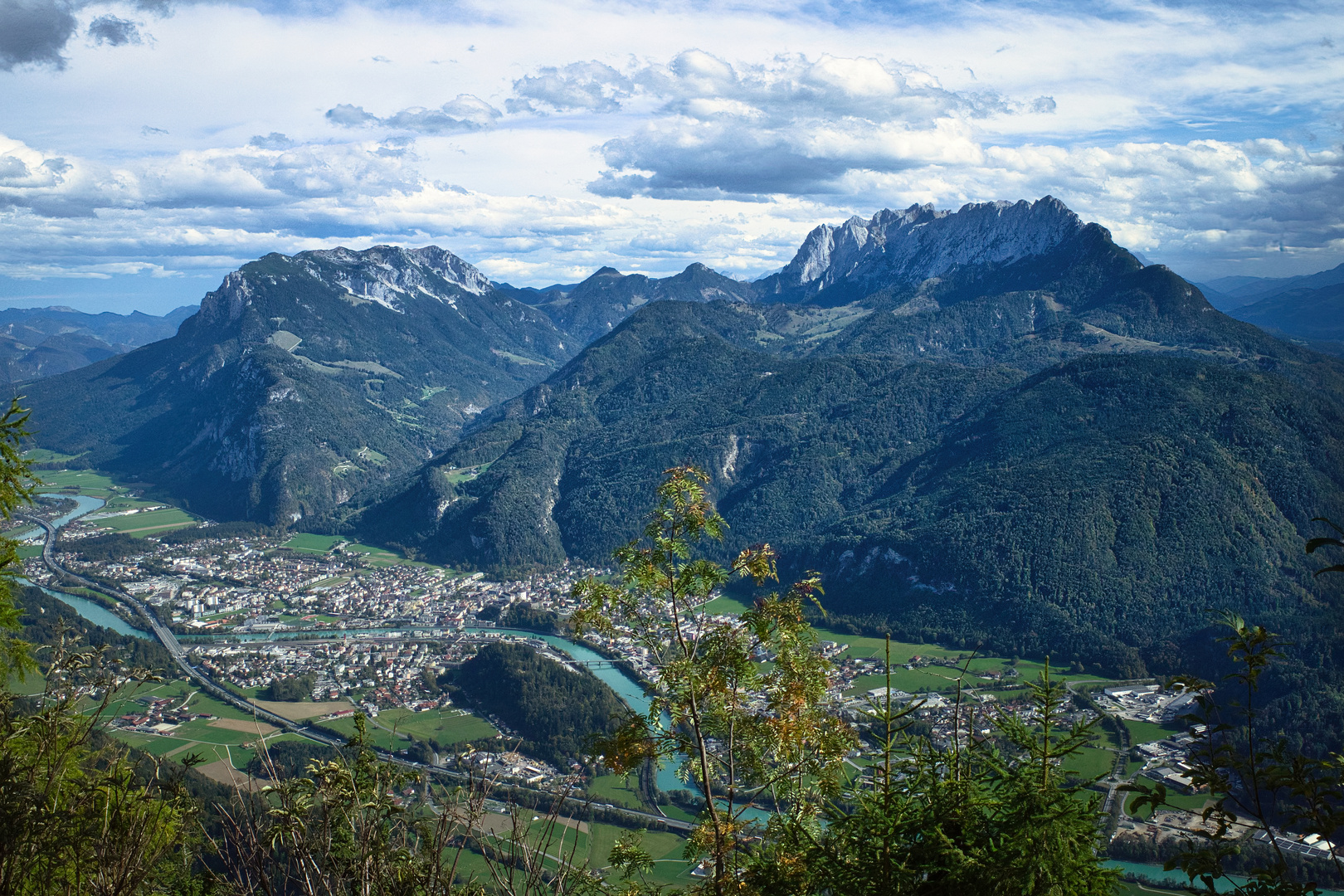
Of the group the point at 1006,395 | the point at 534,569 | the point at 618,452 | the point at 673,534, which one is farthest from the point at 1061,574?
the point at 673,534

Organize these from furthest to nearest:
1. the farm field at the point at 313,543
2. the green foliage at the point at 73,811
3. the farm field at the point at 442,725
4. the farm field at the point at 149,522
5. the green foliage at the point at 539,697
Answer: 1. the farm field at the point at 149,522
2. the farm field at the point at 313,543
3. the farm field at the point at 442,725
4. the green foliage at the point at 539,697
5. the green foliage at the point at 73,811

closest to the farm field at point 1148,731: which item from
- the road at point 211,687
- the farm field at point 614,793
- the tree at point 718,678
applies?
the road at point 211,687

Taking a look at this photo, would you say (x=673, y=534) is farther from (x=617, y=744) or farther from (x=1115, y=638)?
(x=1115, y=638)

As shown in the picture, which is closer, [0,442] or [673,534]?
[673,534]

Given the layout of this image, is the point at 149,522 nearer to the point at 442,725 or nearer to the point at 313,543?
the point at 313,543

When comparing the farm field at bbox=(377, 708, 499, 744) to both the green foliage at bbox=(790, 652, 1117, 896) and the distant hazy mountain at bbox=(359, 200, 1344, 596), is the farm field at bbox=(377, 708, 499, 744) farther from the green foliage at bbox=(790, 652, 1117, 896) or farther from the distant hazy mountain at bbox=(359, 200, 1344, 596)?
the green foliage at bbox=(790, 652, 1117, 896)

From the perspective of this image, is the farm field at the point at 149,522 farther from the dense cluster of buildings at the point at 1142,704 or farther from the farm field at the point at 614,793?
the dense cluster of buildings at the point at 1142,704

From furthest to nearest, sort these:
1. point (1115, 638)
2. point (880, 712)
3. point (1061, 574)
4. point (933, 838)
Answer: point (1061, 574), point (1115, 638), point (880, 712), point (933, 838)
